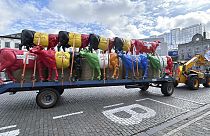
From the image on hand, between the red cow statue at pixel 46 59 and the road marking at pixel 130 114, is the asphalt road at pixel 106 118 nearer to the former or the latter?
the road marking at pixel 130 114

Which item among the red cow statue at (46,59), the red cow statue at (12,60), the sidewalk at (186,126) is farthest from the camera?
the red cow statue at (46,59)

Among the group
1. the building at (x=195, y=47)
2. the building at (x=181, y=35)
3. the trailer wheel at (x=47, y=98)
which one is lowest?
the trailer wheel at (x=47, y=98)

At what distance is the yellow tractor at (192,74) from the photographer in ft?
39.8

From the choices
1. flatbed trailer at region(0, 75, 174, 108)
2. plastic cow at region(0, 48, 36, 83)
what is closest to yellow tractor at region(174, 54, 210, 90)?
flatbed trailer at region(0, 75, 174, 108)

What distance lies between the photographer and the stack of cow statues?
6.39 metres

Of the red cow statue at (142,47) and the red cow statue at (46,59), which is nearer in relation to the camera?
the red cow statue at (46,59)

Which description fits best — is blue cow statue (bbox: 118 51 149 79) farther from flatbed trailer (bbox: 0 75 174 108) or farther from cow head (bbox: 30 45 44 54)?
cow head (bbox: 30 45 44 54)

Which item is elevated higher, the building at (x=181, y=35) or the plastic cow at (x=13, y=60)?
the building at (x=181, y=35)

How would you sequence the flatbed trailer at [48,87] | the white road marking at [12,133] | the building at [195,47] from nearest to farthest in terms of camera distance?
the white road marking at [12,133], the flatbed trailer at [48,87], the building at [195,47]

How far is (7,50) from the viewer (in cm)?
622

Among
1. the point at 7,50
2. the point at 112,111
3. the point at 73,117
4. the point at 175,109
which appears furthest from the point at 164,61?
the point at 7,50

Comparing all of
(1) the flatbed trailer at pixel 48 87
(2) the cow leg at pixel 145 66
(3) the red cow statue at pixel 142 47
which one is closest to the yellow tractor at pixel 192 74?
(3) the red cow statue at pixel 142 47

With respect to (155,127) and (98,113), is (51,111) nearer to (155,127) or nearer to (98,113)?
(98,113)

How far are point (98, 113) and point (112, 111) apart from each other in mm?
554
